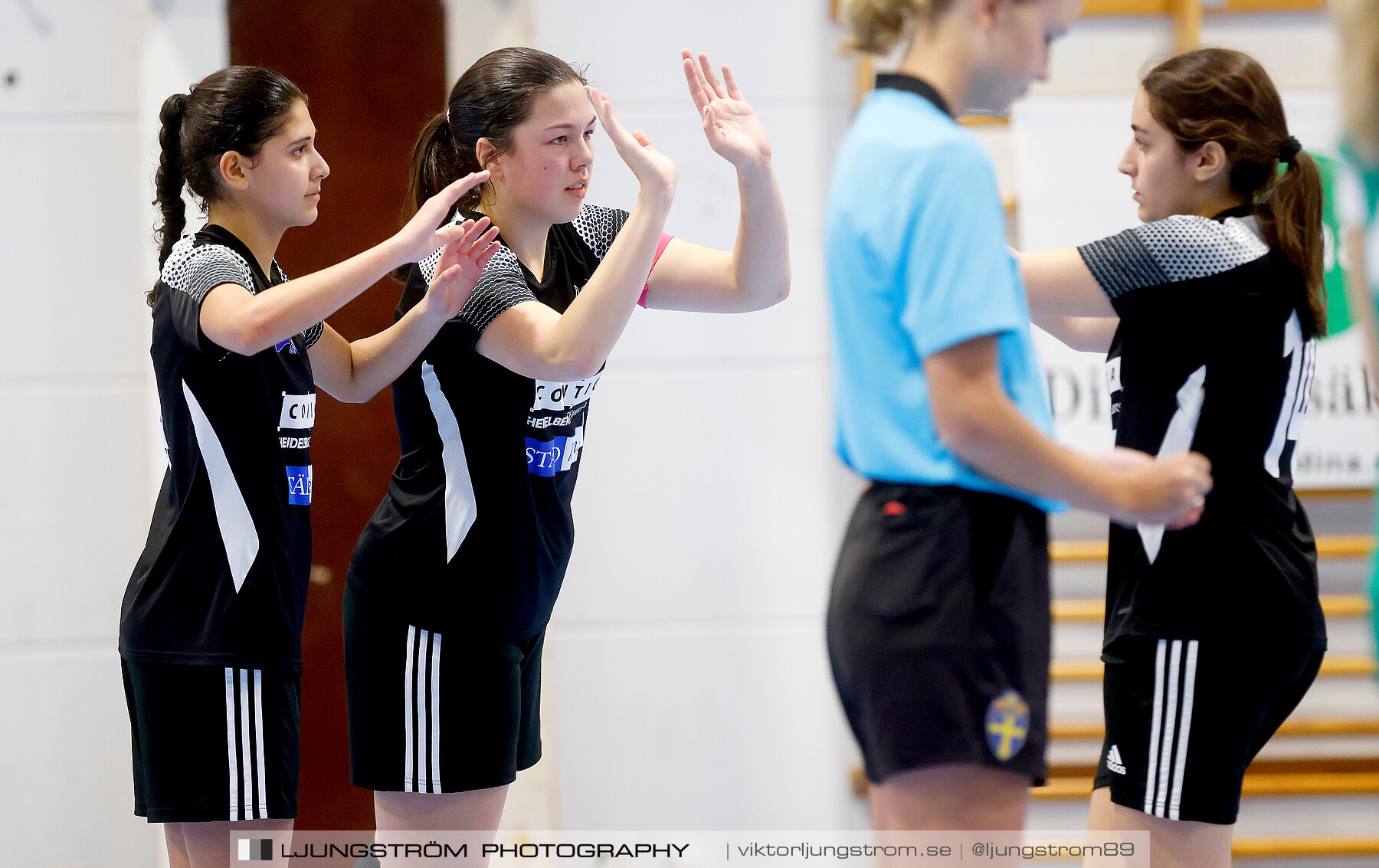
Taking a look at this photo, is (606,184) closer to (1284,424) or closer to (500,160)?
(500,160)

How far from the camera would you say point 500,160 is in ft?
5.80

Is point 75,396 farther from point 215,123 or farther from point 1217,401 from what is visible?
point 1217,401

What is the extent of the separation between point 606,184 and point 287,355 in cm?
117

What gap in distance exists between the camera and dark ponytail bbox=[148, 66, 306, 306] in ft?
5.79

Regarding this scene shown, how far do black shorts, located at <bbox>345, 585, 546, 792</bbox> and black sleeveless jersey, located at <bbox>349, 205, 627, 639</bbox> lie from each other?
3cm

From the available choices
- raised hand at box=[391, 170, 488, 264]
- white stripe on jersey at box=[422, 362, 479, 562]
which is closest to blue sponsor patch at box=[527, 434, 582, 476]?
white stripe on jersey at box=[422, 362, 479, 562]

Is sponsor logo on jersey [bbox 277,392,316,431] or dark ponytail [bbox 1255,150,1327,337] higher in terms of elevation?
dark ponytail [bbox 1255,150,1327,337]

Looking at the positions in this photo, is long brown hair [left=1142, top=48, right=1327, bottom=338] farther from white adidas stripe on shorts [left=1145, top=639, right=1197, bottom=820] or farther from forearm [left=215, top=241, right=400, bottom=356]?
forearm [left=215, top=241, right=400, bottom=356]

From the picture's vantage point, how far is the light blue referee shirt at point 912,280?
1080 mm

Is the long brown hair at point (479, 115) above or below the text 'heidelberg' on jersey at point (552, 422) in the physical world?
above

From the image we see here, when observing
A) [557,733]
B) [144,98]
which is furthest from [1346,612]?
[144,98]

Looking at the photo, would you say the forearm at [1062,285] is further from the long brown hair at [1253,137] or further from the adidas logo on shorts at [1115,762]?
the adidas logo on shorts at [1115,762]

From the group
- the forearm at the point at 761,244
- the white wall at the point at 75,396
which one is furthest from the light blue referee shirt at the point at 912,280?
the white wall at the point at 75,396

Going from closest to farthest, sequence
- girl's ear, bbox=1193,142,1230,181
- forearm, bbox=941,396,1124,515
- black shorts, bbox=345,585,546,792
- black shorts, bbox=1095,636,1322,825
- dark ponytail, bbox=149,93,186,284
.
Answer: forearm, bbox=941,396,1124,515 → black shorts, bbox=1095,636,1322,825 → girl's ear, bbox=1193,142,1230,181 → black shorts, bbox=345,585,546,792 → dark ponytail, bbox=149,93,186,284
